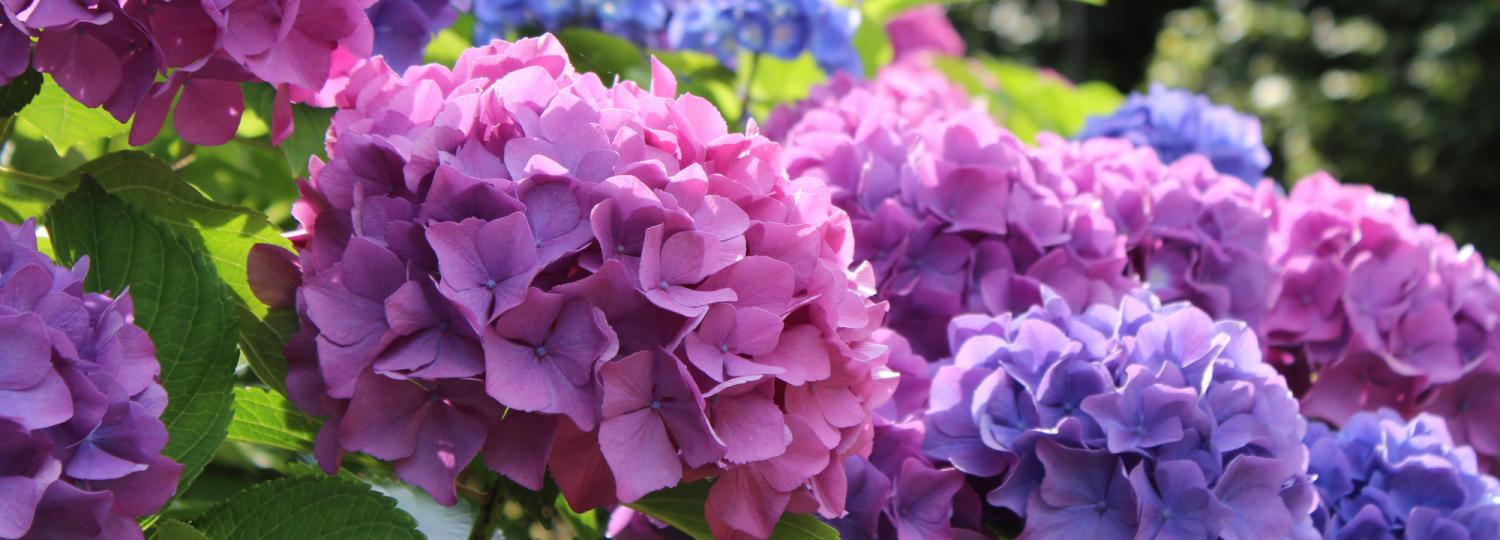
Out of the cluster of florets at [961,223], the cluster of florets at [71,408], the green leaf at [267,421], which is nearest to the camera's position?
the cluster of florets at [71,408]

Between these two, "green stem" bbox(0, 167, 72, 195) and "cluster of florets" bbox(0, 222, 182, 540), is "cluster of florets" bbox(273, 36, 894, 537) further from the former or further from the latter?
"green stem" bbox(0, 167, 72, 195)

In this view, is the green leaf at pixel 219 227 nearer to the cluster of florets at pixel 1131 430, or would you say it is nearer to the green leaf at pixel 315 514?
the green leaf at pixel 315 514

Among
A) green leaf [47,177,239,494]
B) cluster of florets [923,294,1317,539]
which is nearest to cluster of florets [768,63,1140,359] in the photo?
cluster of florets [923,294,1317,539]

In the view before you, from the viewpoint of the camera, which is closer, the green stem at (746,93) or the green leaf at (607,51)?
the green leaf at (607,51)

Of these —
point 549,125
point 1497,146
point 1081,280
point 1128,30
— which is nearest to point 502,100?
point 549,125

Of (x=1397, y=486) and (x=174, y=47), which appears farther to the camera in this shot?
(x=1397, y=486)

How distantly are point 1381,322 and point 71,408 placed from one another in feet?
3.29

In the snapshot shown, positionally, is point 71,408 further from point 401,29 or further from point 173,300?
point 401,29

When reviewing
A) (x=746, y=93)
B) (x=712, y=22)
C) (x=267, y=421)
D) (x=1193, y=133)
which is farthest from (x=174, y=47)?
(x=1193, y=133)

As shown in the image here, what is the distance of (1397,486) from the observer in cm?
97

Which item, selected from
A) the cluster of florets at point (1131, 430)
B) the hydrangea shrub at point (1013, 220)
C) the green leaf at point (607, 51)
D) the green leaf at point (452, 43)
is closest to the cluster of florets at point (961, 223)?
the hydrangea shrub at point (1013, 220)

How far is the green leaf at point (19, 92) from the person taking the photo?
78 cm

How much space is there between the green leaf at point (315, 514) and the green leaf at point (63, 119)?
0.89 feet

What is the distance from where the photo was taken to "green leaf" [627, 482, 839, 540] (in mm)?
762
